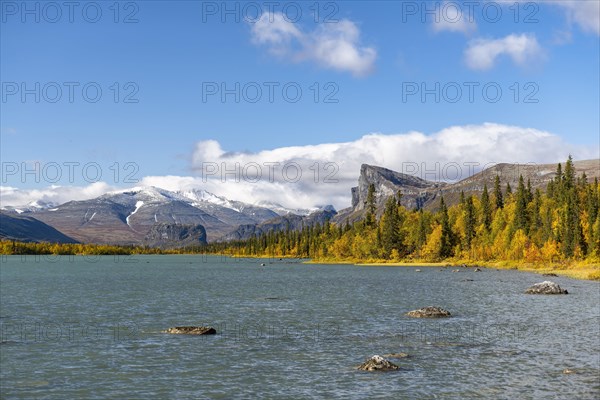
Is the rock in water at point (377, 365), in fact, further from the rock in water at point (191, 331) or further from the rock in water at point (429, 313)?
the rock in water at point (429, 313)

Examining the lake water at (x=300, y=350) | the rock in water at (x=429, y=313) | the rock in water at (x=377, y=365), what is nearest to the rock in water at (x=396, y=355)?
the lake water at (x=300, y=350)

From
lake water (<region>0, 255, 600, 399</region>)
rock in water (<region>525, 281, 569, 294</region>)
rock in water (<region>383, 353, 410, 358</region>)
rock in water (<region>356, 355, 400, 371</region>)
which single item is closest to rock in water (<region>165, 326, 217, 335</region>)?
lake water (<region>0, 255, 600, 399</region>)

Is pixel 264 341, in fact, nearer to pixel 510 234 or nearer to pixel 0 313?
pixel 0 313

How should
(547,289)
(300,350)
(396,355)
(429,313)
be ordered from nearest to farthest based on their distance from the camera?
(396,355) → (300,350) → (429,313) → (547,289)

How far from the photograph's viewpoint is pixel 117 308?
241ft

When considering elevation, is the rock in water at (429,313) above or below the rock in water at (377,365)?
below

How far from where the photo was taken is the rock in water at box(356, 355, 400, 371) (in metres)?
34.1

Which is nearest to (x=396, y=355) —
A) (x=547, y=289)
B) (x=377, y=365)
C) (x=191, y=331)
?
(x=377, y=365)

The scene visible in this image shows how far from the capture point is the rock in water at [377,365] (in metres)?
34.1

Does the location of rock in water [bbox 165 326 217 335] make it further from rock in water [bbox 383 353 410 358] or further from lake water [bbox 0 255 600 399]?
rock in water [bbox 383 353 410 358]

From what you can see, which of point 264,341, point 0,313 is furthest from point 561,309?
point 0,313

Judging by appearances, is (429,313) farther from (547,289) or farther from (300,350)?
(547,289)

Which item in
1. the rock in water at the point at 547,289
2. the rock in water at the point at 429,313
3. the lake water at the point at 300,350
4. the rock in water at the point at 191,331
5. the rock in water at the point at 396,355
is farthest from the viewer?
the rock in water at the point at 547,289

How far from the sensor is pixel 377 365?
A: 112ft
